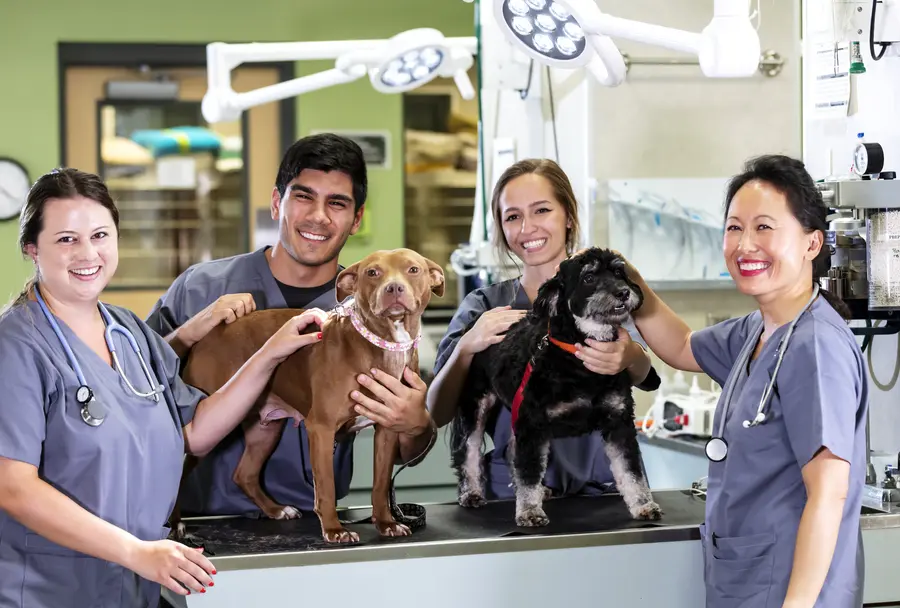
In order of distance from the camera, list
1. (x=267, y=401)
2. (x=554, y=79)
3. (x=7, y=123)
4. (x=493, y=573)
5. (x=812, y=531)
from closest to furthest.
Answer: (x=812, y=531) < (x=493, y=573) < (x=267, y=401) < (x=554, y=79) < (x=7, y=123)

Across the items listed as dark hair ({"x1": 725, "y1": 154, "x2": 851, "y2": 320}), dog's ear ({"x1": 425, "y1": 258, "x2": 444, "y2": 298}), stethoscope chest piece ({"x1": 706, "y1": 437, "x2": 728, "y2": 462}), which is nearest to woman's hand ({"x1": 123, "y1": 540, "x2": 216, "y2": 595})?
dog's ear ({"x1": 425, "y1": 258, "x2": 444, "y2": 298})

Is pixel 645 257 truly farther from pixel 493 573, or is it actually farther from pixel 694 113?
pixel 493 573

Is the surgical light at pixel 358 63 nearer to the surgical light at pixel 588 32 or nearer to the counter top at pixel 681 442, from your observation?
the surgical light at pixel 588 32

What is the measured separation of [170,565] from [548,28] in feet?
4.98

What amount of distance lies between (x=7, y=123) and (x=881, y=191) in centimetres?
527

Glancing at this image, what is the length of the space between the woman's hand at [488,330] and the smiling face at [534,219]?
0.53ft

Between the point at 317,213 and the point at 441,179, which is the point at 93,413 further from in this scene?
the point at 441,179

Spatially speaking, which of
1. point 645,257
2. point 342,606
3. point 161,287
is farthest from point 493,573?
point 161,287

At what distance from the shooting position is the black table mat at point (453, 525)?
1815mm

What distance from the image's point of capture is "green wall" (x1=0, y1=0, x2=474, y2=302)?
589 centimetres

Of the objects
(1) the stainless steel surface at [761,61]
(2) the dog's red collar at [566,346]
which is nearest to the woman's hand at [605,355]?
(2) the dog's red collar at [566,346]

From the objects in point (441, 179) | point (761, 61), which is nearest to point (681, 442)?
point (761, 61)

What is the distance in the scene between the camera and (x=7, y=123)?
591cm

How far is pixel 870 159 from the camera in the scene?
224cm
